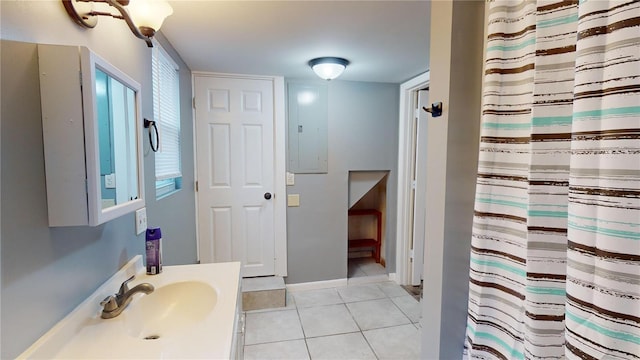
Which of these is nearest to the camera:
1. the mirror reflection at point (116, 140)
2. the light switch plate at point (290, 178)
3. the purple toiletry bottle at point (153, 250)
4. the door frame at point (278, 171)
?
the mirror reflection at point (116, 140)

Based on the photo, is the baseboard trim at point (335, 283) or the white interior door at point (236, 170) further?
the baseboard trim at point (335, 283)

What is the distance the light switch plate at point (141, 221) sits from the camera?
4.42ft

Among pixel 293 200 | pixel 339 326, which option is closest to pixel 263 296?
pixel 339 326

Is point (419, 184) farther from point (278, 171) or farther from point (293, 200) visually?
point (278, 171)

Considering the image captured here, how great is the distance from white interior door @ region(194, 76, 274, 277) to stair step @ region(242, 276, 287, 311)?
0.21 m

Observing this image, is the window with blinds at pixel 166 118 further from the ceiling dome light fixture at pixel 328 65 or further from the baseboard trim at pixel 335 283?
the baseboard trim at pixel 335 283

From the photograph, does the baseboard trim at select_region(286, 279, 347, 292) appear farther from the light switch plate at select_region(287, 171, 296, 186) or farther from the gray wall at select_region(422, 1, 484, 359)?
the gray wall at select_region(422, 1, 484, 359)

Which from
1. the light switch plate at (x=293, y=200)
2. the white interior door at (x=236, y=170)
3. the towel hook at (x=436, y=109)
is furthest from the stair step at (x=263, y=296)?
the towel hook at (x=436, y=109)

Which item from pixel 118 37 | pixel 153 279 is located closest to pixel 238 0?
pixel 118 37

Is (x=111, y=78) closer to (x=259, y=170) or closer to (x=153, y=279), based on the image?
(x=153, y=279)

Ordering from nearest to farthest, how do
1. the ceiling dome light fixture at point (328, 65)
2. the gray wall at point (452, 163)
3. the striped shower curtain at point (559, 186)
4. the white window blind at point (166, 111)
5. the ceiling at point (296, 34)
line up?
the striped shower curtain at point (559, 186) < the gray wall at point (452, 163) < the ceiling at point (296, 34) < the white window blind at point (166, 111) < the ceiling dome light fixture at point (328, 65)

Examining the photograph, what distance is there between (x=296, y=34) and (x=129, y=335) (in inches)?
68.0

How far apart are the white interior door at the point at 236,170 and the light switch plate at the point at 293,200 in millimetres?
175

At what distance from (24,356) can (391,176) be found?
2.88 m
